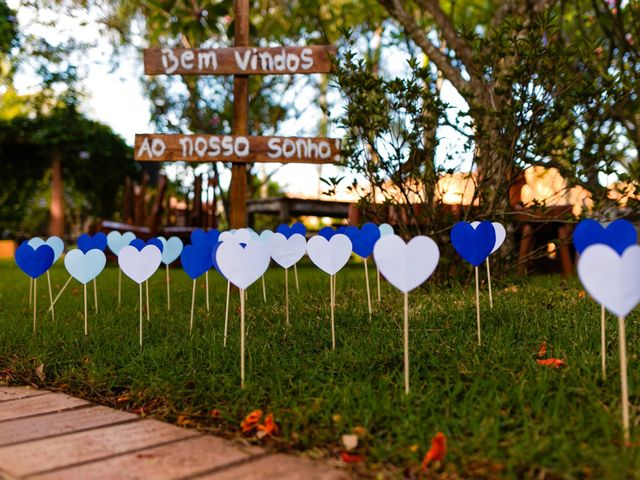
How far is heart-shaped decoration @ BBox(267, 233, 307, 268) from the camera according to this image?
335cm

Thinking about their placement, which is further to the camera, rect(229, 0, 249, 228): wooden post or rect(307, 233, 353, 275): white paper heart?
rect(229, 0, 249, 228): wooden post

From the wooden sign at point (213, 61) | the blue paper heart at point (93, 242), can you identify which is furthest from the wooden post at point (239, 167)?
the blue paper heart at point (93, 242)

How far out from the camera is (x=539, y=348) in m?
2.67

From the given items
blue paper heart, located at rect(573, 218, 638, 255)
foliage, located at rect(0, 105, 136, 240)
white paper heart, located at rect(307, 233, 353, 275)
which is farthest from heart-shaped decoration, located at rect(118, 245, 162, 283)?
foliage, located at rect(0, 105, 136, 240)

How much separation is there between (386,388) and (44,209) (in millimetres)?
19492

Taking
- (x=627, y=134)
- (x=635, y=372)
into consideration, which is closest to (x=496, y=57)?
(x=635, y=372)

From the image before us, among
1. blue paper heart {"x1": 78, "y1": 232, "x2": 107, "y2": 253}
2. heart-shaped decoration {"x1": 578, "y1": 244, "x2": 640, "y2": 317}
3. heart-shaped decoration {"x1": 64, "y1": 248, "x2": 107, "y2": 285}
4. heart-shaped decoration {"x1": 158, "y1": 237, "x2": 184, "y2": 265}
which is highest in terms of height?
blue paper heart {"x1": 78, "y1": 232, "x2": 107, "y2": 253}

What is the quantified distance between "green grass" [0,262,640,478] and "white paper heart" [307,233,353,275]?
36 centimetres

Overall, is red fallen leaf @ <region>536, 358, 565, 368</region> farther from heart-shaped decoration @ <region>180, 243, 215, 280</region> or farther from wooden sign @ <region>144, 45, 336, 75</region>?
wooden sign @ <region>144, 45, 336, 75</region>

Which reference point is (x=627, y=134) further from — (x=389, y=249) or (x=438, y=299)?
(x=389, y=249)

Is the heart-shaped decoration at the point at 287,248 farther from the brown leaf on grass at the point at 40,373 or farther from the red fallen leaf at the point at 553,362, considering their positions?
the red fallen leaf at the point at 553,362

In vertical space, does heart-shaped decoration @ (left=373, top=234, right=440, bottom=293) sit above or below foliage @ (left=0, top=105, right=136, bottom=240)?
below

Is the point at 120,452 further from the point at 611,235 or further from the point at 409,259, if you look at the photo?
the point at 611,235

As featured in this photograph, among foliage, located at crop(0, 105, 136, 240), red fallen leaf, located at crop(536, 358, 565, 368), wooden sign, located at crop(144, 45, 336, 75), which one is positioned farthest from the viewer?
foliage, located at crop(0, 105, 136, 240)
